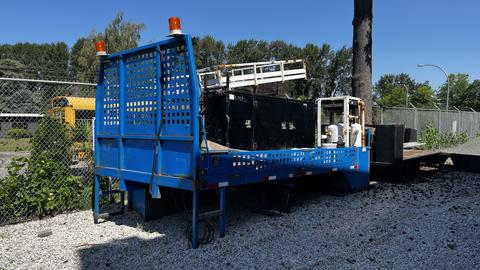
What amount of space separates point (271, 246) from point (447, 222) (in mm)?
2813

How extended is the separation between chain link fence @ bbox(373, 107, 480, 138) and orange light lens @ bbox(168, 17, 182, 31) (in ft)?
38.4

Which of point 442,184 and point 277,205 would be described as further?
point 442,184

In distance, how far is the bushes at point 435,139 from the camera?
18.5m

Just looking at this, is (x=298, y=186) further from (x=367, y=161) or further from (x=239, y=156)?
(x=239, y=156)

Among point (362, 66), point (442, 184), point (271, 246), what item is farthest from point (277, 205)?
point (362, 66)

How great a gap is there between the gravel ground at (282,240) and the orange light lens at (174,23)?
102 inches

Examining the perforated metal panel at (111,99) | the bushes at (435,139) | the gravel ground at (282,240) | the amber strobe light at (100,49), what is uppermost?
the amber strobe light at (100,49)

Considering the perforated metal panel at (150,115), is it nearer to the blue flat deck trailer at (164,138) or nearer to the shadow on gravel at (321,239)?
the blue flat deck trailer at (164,138)

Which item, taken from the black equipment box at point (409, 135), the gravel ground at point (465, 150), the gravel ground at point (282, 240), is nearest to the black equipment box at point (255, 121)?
the gravel ground at point (282, 240)

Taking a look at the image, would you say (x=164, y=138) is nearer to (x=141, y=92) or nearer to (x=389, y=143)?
(x=141, y=92)

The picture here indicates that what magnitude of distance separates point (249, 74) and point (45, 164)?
6.77 m

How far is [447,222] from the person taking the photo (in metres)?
5.89

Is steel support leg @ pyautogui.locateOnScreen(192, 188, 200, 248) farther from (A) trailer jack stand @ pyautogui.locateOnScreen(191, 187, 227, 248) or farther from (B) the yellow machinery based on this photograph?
(B) the yellow machinery

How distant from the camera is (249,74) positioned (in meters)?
11.8
